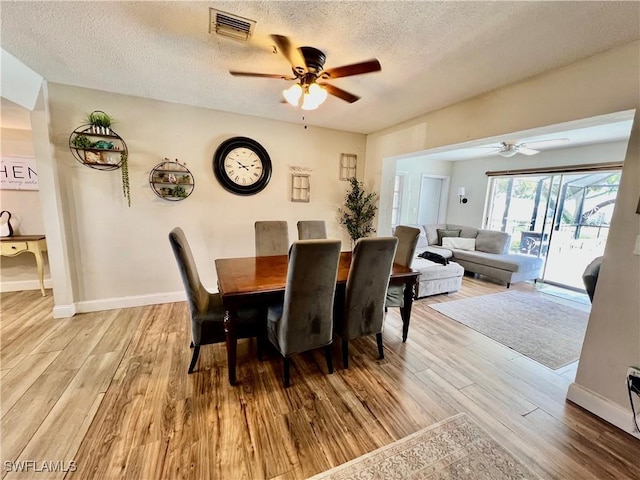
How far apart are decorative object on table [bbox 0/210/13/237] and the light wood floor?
149 centimetres

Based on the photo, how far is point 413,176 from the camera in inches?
247

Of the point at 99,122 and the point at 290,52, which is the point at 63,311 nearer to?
the point at 99,122

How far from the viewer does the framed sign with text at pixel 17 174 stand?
3.36m

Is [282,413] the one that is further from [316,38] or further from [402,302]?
[316,38]

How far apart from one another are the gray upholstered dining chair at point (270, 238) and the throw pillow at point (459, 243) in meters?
3.91

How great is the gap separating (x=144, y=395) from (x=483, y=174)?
695 cm

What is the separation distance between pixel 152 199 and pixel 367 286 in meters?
2.75

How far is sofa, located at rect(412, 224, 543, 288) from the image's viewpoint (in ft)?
14.8

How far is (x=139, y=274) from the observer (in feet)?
10.5

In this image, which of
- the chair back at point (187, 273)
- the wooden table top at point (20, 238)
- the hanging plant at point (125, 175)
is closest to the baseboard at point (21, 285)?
the wooden table top at point (20, 238)

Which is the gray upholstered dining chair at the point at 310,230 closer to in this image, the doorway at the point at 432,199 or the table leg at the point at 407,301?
the table leg at the point at 407,301

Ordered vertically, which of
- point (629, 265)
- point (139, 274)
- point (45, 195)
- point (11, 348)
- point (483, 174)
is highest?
point (483, 174)

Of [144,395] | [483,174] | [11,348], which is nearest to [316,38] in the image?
[144,395]

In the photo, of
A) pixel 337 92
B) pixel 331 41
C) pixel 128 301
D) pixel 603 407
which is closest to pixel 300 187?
pixel 337 92
